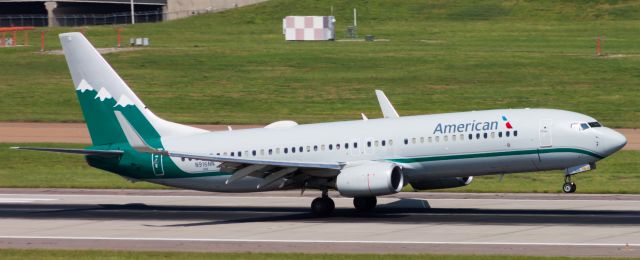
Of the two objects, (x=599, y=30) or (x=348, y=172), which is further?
(x=599, y=30)

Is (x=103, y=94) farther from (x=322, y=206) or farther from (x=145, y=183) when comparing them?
(x=145, y=183)

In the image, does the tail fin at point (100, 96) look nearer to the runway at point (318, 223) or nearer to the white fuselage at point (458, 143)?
the runway at point (318, 223)

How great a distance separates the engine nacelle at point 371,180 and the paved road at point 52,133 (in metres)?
26.6

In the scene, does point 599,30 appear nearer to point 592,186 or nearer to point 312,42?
point 312,42

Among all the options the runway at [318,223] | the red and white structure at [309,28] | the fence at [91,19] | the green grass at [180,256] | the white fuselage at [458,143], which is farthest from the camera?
the fence at [91,19]

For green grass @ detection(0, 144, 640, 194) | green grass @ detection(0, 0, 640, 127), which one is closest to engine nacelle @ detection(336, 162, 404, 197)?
green grass @ detection(0, 144, 640, 194)

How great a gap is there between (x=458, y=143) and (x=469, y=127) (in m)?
0.69

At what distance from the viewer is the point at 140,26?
468ft

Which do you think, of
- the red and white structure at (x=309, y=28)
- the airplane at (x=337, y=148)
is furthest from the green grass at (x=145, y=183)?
the red and white structure at (x=309, y=28)

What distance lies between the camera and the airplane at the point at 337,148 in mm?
44594

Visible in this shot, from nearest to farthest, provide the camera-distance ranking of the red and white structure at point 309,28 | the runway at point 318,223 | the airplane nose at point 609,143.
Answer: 1. the runway at point 318,223
2. the airplane nose at point 609,143
3. the red and white structure at point 309,28

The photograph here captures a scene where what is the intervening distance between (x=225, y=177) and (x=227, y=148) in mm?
1213

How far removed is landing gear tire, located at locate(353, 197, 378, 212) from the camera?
159 feet

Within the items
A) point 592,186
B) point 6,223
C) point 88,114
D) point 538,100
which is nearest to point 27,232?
point 6,223
